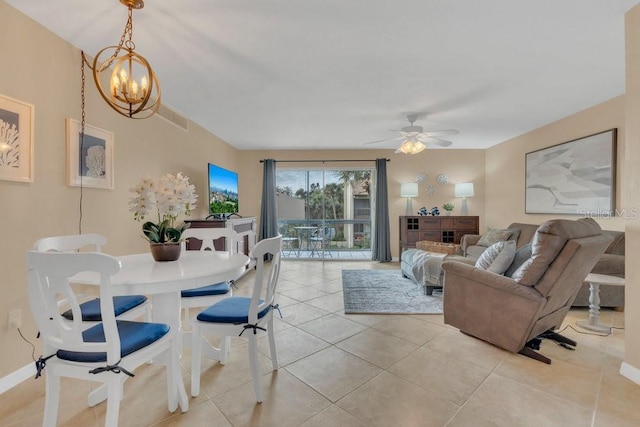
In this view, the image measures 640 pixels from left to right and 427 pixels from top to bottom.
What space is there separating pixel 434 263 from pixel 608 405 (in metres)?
2.02

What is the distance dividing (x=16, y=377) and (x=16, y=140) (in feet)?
4.96

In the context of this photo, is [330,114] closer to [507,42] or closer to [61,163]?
[507,42]

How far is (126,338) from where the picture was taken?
54.2 inches

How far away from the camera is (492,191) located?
19.3 ft

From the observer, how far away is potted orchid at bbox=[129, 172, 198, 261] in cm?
180

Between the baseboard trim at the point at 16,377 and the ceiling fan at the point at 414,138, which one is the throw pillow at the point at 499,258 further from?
the baseboard trim at the point at 16,377

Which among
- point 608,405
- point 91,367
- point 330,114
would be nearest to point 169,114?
point 330,114

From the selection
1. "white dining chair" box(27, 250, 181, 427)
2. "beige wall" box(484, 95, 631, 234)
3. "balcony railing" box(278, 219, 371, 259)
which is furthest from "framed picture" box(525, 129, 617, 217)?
"white dining chair" box(27, 250, 181, 427)

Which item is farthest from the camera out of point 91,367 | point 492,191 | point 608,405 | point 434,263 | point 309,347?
point 492,191

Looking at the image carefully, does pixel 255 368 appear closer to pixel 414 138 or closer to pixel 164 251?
pixel 164 251

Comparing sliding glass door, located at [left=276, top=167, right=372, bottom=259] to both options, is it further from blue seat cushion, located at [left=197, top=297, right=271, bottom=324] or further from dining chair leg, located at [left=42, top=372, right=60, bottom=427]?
dining chair leg, located at [left=42, top=372, right=60, bottom=427]

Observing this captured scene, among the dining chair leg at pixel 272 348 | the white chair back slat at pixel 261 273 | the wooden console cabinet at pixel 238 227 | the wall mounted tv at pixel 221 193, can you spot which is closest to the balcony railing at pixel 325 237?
the wooden console cabinet at pixel 238 227

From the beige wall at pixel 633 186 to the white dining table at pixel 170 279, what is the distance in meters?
2.47

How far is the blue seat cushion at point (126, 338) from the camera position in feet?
4.14
